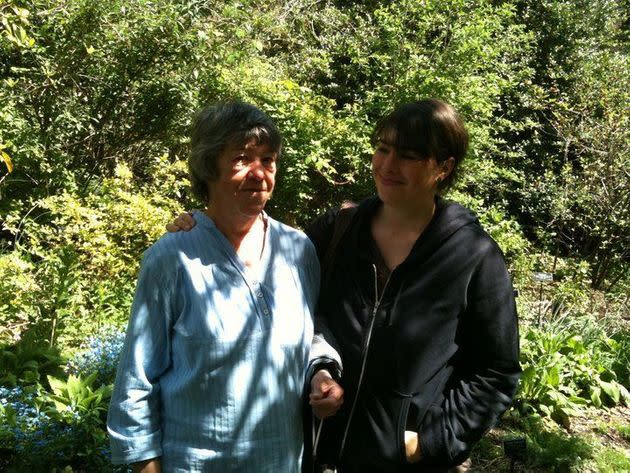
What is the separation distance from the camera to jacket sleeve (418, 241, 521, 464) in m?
1.80

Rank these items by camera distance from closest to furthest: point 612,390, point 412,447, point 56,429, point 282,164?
1. point 412,447
2. point 56,429
3. point 612,390
4. point 282,164

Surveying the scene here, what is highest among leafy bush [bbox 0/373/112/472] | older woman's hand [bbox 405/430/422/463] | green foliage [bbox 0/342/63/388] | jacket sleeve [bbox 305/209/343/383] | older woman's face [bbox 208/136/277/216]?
older woman's face [bbox 208/136/277/216]

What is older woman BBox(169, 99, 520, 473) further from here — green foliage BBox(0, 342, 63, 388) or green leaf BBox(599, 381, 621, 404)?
green leaf BBox(599, 381, 621, 404)

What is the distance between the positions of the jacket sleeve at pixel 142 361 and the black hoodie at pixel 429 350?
1.86 feet

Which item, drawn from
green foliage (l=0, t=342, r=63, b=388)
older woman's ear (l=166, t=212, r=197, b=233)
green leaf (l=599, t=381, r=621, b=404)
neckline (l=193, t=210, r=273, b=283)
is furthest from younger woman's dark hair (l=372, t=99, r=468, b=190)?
Answer: green leaf (l=599, t=381, r=621, b=404)

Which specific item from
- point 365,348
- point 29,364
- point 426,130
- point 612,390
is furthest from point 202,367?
point 612,390

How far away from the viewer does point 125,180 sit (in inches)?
235

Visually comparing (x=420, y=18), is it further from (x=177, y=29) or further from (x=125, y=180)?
(x=125, y=180)

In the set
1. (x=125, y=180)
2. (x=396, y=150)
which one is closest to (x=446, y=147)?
(x=396, y=150)

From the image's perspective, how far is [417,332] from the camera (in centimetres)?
179

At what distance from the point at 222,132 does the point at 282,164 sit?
17.9 feet

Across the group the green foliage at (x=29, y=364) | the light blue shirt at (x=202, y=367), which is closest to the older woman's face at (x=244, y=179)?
the light blue shirt at (x=202, y=367)

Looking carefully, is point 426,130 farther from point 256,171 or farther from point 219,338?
point 219,338

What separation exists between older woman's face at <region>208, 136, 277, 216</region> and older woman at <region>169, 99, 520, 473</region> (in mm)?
156
